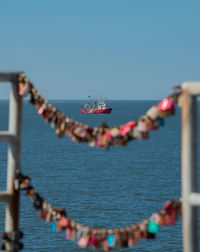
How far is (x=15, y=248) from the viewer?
5.21 meters

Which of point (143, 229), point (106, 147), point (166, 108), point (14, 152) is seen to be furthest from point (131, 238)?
point (14, 152)

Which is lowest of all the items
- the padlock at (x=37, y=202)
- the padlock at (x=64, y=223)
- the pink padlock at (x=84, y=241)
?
the pink padlock at (x=84, y=241)

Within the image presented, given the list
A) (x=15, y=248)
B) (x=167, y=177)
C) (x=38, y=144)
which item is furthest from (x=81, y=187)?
(x=15, y=248)

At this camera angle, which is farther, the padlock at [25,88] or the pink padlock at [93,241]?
the padlock at [25,88]

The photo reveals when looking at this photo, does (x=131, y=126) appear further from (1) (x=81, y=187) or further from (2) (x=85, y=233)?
(1) (x=81, y=187)

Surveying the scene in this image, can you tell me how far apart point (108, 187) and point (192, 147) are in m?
71.6

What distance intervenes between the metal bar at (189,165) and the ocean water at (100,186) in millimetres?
26188

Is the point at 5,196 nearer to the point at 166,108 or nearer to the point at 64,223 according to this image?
the point at 64,223

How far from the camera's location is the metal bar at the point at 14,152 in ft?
16.8

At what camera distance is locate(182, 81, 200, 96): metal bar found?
4.36 metres

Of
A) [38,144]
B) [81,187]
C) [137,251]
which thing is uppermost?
[38,144]

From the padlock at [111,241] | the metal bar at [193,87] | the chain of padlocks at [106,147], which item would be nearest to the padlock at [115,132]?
the chain of padlocks at [106,147]

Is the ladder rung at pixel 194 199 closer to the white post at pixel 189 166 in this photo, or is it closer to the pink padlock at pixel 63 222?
the white post at pixel 189 166

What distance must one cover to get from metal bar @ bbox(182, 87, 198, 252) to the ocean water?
85.9 feet
